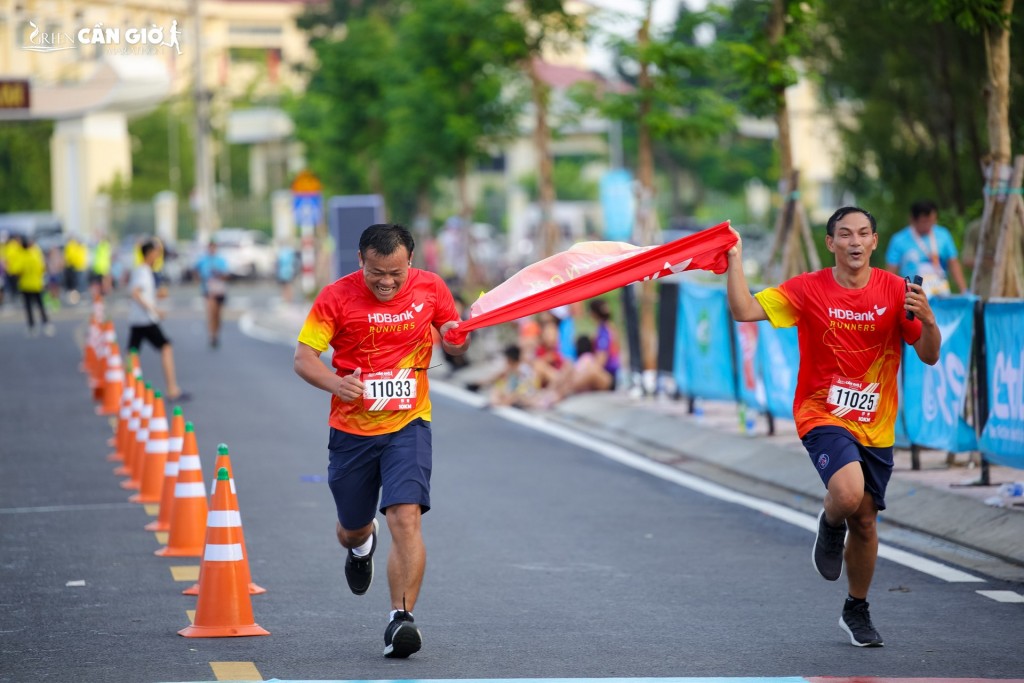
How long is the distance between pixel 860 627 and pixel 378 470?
91.6 inches

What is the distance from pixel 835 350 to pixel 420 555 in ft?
6.91

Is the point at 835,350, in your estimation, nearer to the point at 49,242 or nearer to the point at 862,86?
the point at 862,86

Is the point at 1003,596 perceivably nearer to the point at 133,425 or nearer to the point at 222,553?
the point at 222,553

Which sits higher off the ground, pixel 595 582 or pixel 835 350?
pixel 835 350

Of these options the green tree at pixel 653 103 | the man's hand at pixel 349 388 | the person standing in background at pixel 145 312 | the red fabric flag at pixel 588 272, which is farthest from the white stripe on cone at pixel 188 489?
the green tree at pixel 653 103

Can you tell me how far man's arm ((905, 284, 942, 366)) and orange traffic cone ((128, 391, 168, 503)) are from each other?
250 inches

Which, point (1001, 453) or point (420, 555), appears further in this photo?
point (1001, 453)

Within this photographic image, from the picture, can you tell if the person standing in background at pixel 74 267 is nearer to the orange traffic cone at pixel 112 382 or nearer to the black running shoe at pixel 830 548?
the orange traffic cone at pixel 112 382

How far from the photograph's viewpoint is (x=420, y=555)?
757 centimetres

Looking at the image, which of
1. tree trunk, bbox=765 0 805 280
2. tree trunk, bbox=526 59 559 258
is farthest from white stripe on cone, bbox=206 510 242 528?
tree trunk, bbox=526 59 559 258

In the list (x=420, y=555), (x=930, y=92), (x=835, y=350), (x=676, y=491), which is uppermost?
(x=930, y=92)

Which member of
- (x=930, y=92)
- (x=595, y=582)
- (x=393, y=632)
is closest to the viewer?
(x=393, y=632)

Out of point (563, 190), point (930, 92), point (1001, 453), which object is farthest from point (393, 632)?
point (563, 190)

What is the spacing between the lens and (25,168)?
270 ft
